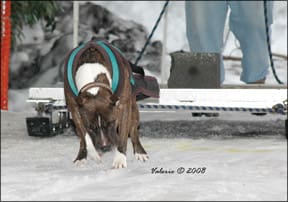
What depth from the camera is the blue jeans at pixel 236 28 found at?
16.6 feet

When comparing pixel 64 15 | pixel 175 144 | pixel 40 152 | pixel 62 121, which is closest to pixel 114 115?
pixel 40 152

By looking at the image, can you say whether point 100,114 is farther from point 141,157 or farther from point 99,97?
point 141,157

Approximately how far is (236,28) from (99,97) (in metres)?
2.85

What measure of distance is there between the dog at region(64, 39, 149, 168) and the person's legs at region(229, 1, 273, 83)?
2405mm

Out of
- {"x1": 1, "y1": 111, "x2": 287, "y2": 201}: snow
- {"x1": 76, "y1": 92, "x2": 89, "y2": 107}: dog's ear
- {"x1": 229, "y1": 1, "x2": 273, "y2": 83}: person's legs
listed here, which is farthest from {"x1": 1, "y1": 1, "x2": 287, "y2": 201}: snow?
{"x1": 229, "y1": 1, "x2": 273, "y2": 83}: person's legs

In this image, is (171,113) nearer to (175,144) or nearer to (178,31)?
(175,144)

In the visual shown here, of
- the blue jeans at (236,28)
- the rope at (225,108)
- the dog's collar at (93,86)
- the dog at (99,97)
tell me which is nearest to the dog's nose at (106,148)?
the dog at (99,97)

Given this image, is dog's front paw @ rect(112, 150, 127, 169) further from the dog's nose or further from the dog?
the dog's nose

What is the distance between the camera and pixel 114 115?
2602 millimetres

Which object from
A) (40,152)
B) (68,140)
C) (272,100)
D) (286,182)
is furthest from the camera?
(68,140)

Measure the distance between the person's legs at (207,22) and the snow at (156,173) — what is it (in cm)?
135

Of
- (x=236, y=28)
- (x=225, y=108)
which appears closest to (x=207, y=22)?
(x=236, y=28)

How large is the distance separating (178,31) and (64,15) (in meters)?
1.69

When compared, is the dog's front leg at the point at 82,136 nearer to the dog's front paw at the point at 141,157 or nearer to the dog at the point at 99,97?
the dog at the point at 99,97
